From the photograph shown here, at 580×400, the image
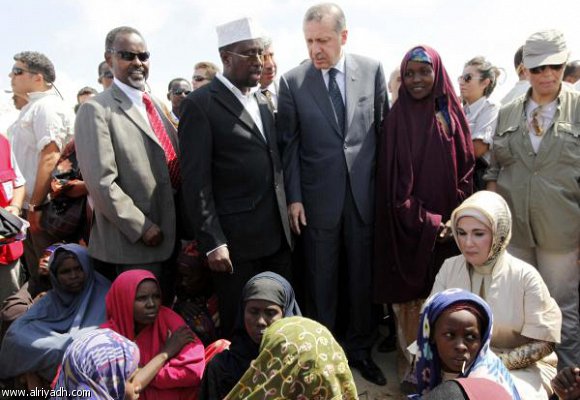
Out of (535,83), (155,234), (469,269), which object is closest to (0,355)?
(155,234)

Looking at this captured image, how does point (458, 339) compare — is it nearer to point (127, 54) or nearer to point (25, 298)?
point (127, 54)

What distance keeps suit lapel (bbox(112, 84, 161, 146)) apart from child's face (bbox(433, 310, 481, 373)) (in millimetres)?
2271

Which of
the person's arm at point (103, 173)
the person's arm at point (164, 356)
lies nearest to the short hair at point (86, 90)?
the person's arm at point (103, 173)

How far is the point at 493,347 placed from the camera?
11.2ft

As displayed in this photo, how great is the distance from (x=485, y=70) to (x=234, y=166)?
2.80 m

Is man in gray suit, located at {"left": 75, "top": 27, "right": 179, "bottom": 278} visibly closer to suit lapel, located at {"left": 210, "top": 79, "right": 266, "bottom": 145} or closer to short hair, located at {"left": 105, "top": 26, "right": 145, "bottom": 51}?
short hair, located at {"left": 105, "top": 26, "right": 145, "bottom": 51}

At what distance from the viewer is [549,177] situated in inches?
163

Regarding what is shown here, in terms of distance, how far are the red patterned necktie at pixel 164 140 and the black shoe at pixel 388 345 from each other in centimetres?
199

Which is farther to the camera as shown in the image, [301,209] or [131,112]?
[301,209]

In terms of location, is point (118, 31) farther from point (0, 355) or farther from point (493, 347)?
point (493, 347)

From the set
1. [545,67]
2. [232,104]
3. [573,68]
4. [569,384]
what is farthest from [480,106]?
[569,384]

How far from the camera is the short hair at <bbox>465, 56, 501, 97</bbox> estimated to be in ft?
17.6

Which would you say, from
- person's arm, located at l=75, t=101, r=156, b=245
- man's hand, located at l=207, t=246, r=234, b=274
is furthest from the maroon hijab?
person's arm, located at l=75, t=101, r=156, b=245

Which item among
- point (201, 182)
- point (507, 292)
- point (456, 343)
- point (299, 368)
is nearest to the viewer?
point (299, 368)
